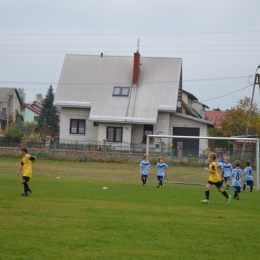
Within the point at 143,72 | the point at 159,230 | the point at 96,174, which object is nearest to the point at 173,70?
the point at 143,72

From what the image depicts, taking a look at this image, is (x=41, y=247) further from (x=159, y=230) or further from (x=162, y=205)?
(x=162, y=205)

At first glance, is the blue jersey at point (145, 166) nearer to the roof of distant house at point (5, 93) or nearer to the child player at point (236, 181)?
the child player at point (236, 181)

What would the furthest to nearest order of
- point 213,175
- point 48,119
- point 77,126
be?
1. point 48,119
2. point 77,126
3. point 213,175

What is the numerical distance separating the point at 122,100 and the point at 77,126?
521 centimetres

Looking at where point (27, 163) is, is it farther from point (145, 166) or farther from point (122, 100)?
point (122, 100)

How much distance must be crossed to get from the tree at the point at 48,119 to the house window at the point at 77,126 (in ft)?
98.0

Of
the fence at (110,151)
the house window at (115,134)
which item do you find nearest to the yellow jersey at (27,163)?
the fence at (110,151)

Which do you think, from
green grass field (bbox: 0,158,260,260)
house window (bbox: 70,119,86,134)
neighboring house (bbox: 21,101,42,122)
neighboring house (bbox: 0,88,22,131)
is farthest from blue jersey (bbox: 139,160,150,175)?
neighboring house (bbox: 21,101,42,122)

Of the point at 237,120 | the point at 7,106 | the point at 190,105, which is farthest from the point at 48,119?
the point at 237,120

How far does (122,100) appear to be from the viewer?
53125mm

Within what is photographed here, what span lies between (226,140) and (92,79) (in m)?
26.3

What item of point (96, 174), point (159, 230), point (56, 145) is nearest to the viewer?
point (159, 230)

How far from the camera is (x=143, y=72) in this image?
56219 mm

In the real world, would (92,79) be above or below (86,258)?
above
